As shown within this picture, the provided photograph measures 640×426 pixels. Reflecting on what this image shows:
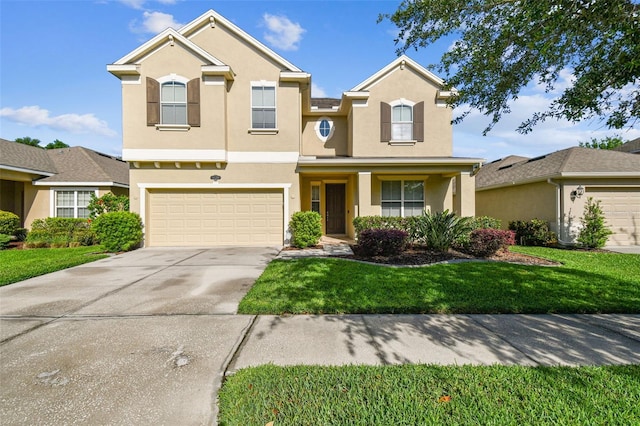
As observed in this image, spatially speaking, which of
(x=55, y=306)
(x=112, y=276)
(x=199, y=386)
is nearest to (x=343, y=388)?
(x=199, y=386)

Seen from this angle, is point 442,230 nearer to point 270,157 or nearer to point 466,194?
point 466,194

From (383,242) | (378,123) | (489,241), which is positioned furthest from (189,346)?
(378,123)

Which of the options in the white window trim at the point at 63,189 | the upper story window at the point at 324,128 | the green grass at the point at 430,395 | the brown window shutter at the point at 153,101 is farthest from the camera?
the upper story window at the point at 324,128

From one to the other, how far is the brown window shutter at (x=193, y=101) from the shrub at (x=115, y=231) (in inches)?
164

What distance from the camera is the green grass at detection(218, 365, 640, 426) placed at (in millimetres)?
2160

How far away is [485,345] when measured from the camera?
11.0 ft

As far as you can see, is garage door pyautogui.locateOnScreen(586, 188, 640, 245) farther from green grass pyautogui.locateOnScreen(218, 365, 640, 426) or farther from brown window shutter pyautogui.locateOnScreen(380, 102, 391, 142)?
green grass pyautogui.locateOnScreen(218, 365, 640, 426)

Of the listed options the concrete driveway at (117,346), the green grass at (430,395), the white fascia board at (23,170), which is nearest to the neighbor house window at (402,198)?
the concrete driveway at (117,346)

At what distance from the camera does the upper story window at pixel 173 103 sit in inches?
420

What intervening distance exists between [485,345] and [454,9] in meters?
5.01

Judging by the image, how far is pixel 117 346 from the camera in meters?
3.37

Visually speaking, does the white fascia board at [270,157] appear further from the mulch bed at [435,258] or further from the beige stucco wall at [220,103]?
the mulch bed at [435,258]

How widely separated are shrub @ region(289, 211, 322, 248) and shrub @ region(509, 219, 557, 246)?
28.2 feet

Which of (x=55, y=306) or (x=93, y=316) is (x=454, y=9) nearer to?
(x=93, y=316)
